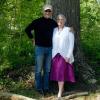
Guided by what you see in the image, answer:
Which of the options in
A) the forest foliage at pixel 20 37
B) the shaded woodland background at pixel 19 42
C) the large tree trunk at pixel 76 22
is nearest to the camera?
the large tree trunk at pixel 76 22

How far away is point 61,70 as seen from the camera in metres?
9.00

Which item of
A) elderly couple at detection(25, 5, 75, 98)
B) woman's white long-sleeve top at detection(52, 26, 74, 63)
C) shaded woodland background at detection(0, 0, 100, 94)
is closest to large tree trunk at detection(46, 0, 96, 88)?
shaded woodland background at detection(0, 0, 100, 94)

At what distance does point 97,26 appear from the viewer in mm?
12883

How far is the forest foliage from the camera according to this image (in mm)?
10727

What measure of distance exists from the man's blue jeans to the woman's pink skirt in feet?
0.39

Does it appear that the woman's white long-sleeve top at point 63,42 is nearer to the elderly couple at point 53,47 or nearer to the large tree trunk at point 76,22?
the elderly couple at point 53,47

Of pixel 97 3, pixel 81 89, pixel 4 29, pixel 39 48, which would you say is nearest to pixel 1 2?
pixel 4 29

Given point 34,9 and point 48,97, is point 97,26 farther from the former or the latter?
point 48,97

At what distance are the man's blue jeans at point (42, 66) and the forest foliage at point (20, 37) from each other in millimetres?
1414

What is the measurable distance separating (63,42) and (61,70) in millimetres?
653

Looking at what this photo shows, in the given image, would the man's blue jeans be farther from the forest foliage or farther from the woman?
the forest foliage

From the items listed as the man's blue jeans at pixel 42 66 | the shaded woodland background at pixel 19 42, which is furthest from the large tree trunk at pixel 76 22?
the man's blue jeans at pixel 42 66

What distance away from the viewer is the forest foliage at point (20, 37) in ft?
35.2

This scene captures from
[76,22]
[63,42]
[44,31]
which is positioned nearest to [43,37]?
[44,31]
